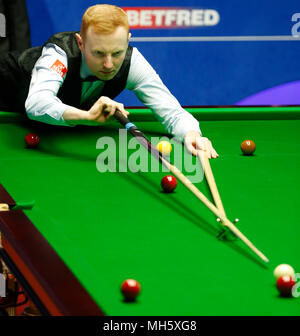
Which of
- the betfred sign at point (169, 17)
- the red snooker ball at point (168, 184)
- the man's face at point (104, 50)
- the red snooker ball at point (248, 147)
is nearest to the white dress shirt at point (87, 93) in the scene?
the man's face at point (104, 50)

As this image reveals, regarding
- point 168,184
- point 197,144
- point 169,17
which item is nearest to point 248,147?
point 197,144

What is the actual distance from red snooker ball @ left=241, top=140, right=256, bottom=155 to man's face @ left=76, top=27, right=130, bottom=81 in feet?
2.15

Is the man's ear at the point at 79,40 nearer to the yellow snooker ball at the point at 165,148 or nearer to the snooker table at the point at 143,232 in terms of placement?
the snooker table at the point at 143,232

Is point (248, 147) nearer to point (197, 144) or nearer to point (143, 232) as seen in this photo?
point (197, 144)

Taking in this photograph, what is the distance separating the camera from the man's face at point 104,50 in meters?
2.77

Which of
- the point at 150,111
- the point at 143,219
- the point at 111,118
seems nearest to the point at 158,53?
the point at 150,111

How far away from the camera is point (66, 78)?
316 centimetres

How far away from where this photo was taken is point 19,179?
7.93 ft

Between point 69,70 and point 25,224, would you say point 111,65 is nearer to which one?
point 69,70

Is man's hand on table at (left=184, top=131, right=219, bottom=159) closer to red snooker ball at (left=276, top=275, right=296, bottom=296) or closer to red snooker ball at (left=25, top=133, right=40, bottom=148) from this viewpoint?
red snooker ball at (left=25, top=133, right=40, bottom=148)

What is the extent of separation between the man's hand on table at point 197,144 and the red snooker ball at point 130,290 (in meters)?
1.46

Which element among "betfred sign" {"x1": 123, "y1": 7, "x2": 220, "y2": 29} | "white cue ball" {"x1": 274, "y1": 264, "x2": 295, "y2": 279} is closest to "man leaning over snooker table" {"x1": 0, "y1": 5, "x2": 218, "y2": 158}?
"white cue ball" {"x1": 274, "y1": 264, "x2": 295, "y2": 279}

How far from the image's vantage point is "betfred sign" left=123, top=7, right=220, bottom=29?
5.31 m

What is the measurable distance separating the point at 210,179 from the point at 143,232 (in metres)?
0.56
